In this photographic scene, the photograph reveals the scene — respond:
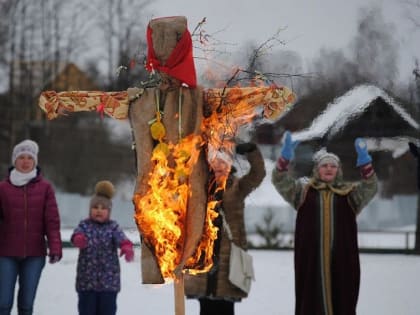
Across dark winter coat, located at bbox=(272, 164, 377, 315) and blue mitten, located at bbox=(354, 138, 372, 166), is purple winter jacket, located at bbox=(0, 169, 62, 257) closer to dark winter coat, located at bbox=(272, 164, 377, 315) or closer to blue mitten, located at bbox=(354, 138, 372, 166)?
dark winter coat, located at bbox=(272, 164, 377, 315)

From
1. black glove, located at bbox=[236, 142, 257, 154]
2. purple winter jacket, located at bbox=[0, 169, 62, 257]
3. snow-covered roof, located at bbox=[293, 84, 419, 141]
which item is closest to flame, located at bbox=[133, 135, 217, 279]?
black glove, located at bbox=[236, 142, 257, 154]

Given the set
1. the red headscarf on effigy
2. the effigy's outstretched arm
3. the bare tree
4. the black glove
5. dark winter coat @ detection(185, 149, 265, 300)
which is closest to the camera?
the red headscarf on effigy

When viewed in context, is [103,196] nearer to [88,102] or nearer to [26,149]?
[26,149]

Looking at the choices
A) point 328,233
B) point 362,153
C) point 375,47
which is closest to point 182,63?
point 362,153

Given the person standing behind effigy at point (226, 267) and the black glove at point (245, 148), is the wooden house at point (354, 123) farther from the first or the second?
the black glove at point (245, 148)

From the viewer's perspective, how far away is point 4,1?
2666cm

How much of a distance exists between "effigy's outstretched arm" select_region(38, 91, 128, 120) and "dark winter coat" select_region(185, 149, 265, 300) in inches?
85.3

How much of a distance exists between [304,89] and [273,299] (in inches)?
103

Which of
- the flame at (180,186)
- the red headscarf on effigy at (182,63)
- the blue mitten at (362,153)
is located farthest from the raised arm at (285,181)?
the red headscarf on effigy at (182,63)

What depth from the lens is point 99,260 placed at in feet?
21.8

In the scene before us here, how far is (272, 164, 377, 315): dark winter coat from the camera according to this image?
5.80 metres

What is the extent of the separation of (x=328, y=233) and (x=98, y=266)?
6.38 ft

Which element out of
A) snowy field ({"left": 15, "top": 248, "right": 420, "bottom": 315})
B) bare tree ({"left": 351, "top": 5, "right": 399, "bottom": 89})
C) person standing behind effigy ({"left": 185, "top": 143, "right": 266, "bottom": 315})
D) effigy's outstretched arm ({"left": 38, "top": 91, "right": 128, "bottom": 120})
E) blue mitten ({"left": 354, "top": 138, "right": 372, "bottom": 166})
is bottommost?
snowy field ({"left": 15, "top": 248, "right": 420, "bottom": 315})

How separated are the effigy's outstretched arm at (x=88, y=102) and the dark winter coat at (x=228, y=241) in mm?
2167
